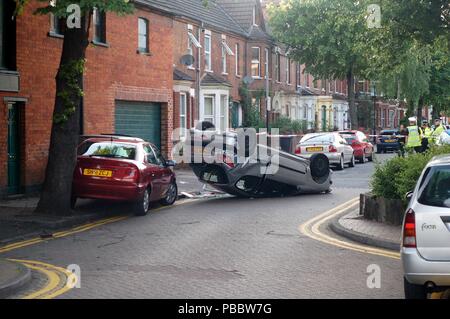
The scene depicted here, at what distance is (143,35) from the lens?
2566cm

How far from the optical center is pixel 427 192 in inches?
303

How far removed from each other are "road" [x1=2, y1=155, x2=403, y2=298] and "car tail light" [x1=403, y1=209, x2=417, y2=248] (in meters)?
1.12

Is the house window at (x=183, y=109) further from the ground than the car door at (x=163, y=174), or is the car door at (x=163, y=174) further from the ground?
the house window at (x=183, y=109)

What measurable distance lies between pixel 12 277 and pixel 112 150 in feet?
23.7

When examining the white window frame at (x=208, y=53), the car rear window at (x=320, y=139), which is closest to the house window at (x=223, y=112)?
the white window frame at (x=208, y=53)

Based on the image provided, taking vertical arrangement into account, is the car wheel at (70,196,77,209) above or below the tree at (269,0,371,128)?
below

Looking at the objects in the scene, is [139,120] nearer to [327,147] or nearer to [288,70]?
[327,147]

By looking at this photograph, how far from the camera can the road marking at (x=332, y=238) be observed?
11552 mm

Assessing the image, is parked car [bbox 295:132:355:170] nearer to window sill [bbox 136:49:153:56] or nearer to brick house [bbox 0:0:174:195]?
brick house [bbox 0:0:174:195]

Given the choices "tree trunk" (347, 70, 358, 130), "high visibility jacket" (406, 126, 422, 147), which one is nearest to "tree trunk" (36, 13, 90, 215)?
"high visibility jacket" (406, 126, 422, 147)

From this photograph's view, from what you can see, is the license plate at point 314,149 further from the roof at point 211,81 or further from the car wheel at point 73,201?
the car wheel at point 73,201

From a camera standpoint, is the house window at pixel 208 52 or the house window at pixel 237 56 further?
the house window at pixel 237 56

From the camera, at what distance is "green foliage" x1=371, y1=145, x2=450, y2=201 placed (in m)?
13.3

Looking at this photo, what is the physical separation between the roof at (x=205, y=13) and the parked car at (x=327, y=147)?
24.0 feet
